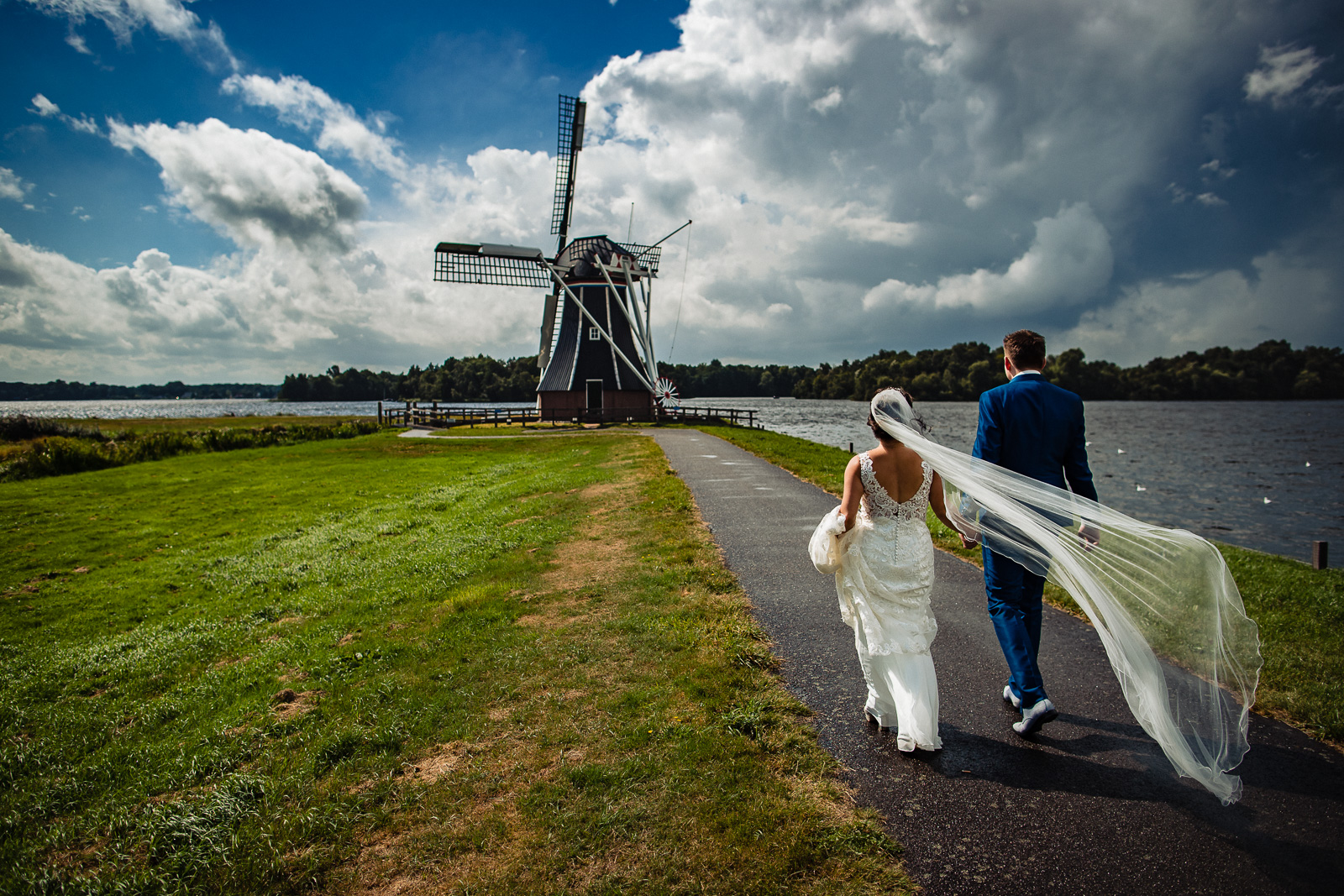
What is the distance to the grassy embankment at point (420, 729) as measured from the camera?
283 centimetres

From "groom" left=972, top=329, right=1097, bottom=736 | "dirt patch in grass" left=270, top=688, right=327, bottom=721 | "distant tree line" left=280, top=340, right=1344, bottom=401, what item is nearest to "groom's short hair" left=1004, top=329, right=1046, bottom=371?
"groom" left=972, top=329, right=1097, bottom=736

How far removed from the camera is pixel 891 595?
11.8ft

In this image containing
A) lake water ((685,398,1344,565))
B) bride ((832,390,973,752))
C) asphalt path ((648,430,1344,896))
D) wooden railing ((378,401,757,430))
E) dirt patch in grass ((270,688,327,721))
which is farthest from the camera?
wooden railing ((378,401,757,430))

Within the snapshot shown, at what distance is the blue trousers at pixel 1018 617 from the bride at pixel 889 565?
0.40m

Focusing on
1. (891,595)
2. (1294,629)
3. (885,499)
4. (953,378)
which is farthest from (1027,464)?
(953,378)

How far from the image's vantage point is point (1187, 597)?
3.13 metres

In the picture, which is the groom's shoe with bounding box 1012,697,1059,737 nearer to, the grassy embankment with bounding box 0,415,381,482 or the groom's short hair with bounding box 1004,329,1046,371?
the groom's short hair with bounding box 1004,329,1046,371

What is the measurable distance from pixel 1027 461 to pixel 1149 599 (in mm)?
942

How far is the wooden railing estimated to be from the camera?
39.3 meters

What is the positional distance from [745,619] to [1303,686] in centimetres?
386

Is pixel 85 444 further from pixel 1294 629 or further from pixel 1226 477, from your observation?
pixel 1226 477

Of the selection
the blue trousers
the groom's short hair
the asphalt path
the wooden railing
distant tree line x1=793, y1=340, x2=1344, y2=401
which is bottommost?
the asphalt path

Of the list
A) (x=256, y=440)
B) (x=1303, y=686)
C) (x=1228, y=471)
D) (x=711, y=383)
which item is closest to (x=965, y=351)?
(x=711, y=383)

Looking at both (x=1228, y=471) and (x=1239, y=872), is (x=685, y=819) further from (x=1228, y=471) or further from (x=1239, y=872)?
(x=1228, y=471)
